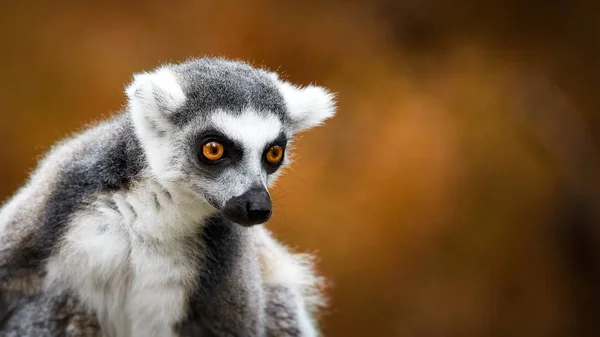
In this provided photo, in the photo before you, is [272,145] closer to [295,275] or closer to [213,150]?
[213,150]

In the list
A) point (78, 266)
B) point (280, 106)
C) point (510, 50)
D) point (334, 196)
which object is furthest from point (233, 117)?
point (510, 50)

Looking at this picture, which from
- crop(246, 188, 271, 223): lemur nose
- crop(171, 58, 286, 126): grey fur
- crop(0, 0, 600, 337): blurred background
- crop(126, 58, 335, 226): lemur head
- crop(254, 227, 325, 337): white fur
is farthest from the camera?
crop(0, 0, 600, 337): blurred background

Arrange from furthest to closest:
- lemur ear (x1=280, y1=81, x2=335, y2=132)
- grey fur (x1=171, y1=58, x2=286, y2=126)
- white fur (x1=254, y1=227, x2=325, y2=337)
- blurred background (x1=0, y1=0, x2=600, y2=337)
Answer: blurred background (x1=0, y1=0, x2=600, y2=337)
white fur (x1=254, y1=227, x2=325, y2=337)
lemur ear (x1=280, y1=81, x2=335, y2=132)
grey fur (x1=171, y1=58, x2=286, y2=126)

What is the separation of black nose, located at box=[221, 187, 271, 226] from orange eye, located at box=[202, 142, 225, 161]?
227 millimetres

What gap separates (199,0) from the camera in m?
7.74

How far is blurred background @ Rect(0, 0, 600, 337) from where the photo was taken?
24.8 feet

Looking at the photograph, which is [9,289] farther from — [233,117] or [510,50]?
[510,50]

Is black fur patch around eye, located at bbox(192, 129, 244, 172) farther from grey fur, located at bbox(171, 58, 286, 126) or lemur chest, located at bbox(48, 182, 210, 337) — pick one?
lemur chest, located at bbox(48, 182, 210, 337)

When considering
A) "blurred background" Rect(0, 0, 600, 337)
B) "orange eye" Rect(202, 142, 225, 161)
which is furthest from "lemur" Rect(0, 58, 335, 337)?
"blurred background" Rect(0, 0, 600, 337)

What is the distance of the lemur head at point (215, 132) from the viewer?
3586 millimetres

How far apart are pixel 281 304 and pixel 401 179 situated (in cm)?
327

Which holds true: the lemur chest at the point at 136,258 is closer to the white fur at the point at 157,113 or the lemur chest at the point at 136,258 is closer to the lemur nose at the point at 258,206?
the white fur at the point at 157,113

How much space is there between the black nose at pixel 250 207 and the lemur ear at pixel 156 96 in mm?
535

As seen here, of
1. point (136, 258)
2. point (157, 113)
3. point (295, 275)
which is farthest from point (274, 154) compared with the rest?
point (295, 275)
